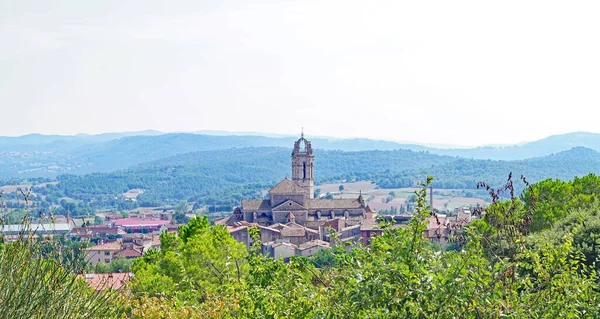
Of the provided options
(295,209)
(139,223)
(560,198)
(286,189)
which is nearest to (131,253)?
(286,189)

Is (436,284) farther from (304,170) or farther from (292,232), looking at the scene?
(304,170)

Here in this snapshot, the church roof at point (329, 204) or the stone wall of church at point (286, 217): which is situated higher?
the church roof at point (329, 204)

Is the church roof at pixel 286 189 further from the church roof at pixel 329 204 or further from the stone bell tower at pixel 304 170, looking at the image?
the stone bell tower at pixel 304 170

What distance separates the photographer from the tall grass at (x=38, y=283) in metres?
6.72

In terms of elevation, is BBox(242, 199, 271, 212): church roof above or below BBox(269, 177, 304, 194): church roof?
below

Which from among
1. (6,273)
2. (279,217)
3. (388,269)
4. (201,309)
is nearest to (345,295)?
(388,269)

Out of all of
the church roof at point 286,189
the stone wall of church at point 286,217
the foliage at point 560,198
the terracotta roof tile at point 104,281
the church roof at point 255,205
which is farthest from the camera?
the church roof at point 255,205

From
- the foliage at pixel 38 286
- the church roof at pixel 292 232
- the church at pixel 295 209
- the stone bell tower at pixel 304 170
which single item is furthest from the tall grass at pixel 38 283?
the stone bell tower at pixel 304 170

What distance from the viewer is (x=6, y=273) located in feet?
22.2

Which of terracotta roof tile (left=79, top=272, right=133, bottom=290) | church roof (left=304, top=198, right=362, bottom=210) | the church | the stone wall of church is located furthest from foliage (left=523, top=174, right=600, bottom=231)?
church roof (left=304, top=198, right=362, bottom=210)

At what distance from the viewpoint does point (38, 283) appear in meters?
6.87

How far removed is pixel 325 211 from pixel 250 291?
60765mm

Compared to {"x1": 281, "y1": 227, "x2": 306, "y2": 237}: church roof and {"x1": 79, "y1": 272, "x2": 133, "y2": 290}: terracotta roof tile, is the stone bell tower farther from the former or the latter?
{"x1": 79, "y1": 272, "x2": 133, "y2": 290}: terracotta roof tile

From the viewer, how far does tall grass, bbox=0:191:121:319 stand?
6719mm
